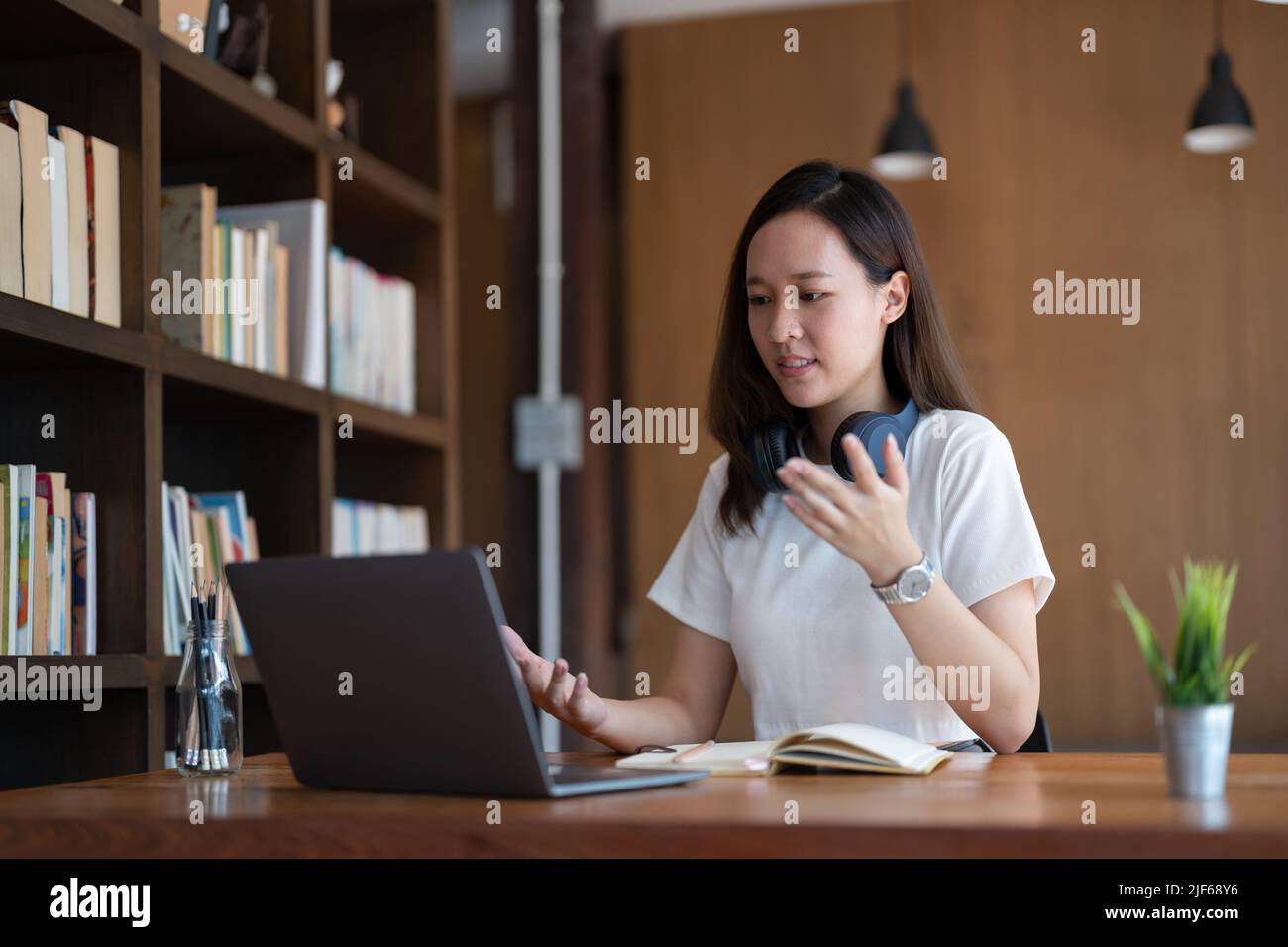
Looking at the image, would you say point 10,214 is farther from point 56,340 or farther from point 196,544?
point 196,544

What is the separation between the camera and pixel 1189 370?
4.30 m

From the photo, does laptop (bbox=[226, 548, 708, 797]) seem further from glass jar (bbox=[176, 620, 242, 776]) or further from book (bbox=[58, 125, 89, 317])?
book (bbox=[58, 125, 89, 317])

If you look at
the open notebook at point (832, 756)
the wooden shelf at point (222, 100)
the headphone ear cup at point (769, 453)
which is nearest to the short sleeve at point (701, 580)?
the headphone ear cup at point (769, 453)

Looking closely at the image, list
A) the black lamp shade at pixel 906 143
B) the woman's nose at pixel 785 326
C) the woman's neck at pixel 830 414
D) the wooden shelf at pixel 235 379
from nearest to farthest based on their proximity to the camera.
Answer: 1. the woman's nose at pixel 785 326
2. the woman's neck at pixel 830 414
3. the wooden shelf at pixel 235 379
4. the black lamp shade at pixel 906 143

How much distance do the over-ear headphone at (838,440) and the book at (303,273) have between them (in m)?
1.22

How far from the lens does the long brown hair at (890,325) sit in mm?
1837

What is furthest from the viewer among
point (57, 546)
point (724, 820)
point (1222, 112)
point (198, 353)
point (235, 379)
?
point (1222, 112)

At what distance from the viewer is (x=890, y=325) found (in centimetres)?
189

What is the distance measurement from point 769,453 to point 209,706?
765 mm

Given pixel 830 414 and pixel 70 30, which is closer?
pixel 830 414

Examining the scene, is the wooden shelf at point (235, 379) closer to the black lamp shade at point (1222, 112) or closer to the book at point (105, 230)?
the book at point (105, 230)

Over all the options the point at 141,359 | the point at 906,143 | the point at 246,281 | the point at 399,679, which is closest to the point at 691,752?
the point at 399,679

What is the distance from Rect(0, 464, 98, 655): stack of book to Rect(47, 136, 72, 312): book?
26 centimetres
